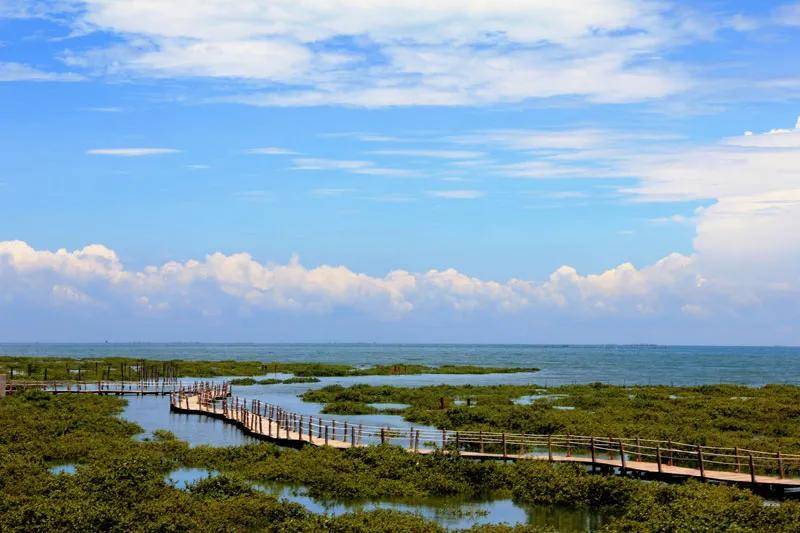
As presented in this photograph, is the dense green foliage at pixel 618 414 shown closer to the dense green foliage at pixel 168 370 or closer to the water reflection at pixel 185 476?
the water reflection at pixel 185 476

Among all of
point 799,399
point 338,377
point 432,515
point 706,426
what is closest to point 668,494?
point 432,515

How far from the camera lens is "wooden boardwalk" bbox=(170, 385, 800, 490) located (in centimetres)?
3219

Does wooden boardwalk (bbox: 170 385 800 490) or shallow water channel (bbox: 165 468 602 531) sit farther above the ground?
wooden boardwalk (bbox: 170 385 800 490)

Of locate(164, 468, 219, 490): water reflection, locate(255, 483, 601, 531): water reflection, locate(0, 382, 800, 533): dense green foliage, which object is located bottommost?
locate(255, 483, 601, 531): water reflection

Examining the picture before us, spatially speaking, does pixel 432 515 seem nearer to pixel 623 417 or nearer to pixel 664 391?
pixel 623 417

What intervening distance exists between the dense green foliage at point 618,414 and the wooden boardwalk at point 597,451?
3.45m

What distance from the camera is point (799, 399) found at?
73.4 m

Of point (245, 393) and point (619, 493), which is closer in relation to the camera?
point (619, 493)

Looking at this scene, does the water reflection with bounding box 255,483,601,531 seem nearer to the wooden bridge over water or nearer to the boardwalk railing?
the wooden bridge over water

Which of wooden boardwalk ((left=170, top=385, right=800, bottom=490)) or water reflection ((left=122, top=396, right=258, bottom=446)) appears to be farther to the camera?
water reflection ((left=122, top=396, right=258, bottom=446))

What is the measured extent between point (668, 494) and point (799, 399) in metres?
51.7

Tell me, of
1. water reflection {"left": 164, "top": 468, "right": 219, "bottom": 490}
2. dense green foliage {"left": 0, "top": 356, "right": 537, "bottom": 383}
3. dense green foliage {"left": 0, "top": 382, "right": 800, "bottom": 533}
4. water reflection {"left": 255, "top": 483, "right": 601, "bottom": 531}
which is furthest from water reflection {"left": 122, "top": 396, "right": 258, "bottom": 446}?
dense green foliage {"left": 0, "top": 356, "right": 537, "bottom": 383}

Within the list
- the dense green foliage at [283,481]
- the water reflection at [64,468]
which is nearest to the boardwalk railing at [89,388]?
the dense green foliage at [283,481]

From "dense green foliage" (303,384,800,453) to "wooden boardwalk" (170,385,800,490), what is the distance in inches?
136
